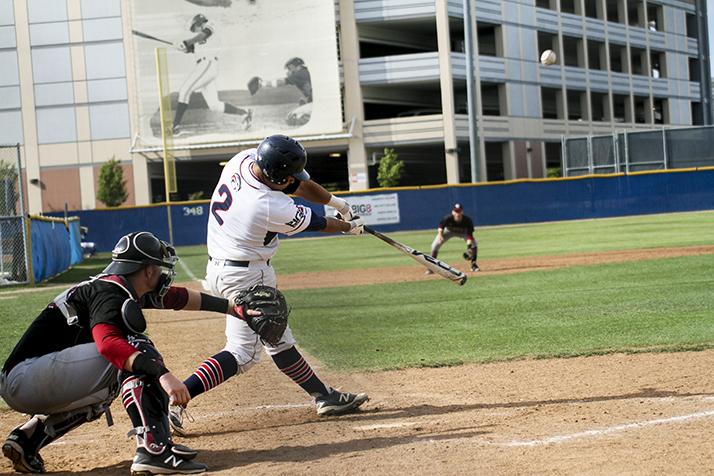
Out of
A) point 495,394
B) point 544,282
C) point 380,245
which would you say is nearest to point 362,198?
point 380,245

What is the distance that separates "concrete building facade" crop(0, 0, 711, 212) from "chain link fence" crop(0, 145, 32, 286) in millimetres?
27854

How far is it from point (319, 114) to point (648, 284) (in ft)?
119

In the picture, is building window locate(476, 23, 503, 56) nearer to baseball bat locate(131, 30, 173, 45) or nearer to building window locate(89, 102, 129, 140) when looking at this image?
baseball bat locate(131, 30, 173, 45)

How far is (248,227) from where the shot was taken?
624cm

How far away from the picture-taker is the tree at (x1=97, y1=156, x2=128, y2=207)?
163ft

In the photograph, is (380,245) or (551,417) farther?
(380,245)

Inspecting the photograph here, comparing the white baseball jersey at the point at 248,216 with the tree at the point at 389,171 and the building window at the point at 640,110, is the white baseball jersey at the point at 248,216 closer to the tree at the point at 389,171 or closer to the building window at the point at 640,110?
the tree at the point at 389,171

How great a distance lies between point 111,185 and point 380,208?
624 inches

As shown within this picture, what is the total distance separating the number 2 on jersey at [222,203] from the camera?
20.8 feet

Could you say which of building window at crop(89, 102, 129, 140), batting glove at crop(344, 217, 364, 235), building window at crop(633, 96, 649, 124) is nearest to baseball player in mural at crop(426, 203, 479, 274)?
batting glove at crop(344, 217, 364, 235)

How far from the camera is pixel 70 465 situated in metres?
5.64

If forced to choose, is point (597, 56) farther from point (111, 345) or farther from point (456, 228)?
point (111, 345)

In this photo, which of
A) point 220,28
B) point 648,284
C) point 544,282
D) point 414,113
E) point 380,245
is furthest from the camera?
point 414,113

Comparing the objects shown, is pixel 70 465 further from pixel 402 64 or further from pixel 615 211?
pixel 402 64
